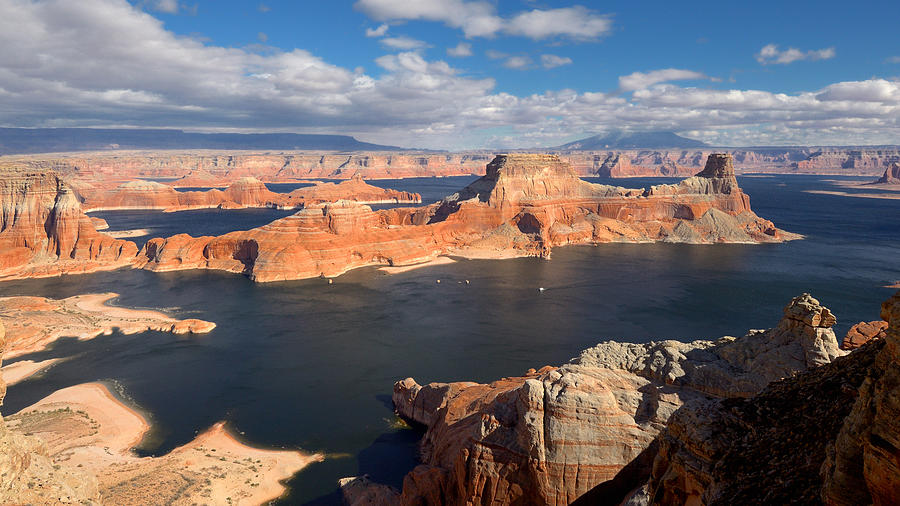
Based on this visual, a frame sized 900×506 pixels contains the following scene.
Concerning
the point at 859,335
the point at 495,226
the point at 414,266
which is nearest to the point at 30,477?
the point at 859,335

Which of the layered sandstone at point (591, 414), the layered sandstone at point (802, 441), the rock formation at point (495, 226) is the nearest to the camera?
the layered sandstone at point (802, 441)

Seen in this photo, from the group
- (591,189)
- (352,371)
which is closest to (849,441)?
(352,371)

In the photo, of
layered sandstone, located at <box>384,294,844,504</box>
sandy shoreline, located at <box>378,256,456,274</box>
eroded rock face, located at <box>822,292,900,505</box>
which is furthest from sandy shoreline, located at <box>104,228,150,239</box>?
eroded rock face, located at <box>822,292,900,505</box>

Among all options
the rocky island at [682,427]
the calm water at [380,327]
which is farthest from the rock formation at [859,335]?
the calm water at [380,327]

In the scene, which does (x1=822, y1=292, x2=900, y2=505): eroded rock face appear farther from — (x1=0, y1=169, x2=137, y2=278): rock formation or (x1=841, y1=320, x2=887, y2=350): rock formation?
(x1=0, y1=169, x2=137, y2=278): rock formation

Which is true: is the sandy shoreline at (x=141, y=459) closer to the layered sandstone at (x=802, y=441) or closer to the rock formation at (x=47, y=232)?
the layered sandstone at (x=802, y=441)

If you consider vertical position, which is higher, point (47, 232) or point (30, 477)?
point (47, 232)

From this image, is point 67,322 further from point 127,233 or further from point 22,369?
point 127,233
